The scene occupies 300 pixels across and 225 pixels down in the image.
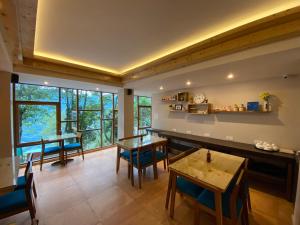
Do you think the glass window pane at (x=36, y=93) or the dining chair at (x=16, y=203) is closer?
the dining chair at (x=16, y=203)

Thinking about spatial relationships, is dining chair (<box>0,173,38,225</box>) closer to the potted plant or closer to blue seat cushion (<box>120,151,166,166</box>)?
blue seat cushion (<box>120,151,166,166</box>)

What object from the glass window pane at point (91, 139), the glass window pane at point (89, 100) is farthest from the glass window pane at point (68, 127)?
the glass window pane at point (89, 100)

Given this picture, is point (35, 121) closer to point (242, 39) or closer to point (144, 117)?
point (144, 117)

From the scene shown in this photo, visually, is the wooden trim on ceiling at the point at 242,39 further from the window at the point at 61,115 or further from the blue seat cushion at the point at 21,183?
the window at the point at 61,115

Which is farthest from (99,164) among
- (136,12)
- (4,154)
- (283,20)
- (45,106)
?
(283,20)

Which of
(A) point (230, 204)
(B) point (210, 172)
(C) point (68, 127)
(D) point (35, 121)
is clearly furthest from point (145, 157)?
(D) point (35, 121)

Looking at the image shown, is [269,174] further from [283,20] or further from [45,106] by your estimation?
[45,106]

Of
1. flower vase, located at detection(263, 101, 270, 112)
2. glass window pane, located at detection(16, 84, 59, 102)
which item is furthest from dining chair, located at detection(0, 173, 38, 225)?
flower vase, located at detection(263, 101, 270, 112)

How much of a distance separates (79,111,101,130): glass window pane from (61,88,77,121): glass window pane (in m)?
0.27

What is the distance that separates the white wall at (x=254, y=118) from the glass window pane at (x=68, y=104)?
385cm

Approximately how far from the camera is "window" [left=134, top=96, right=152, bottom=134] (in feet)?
20.7

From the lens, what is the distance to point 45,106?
399 centimetres

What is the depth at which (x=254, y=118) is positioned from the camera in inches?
118

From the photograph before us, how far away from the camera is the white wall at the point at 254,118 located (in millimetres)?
2568
